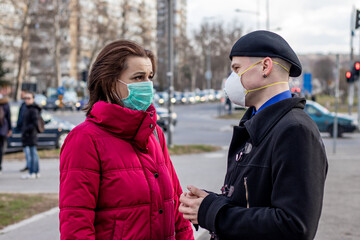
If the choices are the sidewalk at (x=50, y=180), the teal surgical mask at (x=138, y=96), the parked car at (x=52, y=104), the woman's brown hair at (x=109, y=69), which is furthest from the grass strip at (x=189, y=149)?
the parked car at (x=52, y=104)

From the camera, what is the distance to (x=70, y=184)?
96.7 inches

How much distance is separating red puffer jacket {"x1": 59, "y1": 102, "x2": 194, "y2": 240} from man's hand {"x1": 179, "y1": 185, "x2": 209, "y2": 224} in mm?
368

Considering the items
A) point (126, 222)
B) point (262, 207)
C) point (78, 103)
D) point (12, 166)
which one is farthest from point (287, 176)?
point (78, 103)

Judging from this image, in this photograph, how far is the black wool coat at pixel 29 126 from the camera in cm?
1109

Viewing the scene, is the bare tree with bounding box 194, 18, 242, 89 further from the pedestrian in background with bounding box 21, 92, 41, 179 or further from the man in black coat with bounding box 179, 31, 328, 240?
the man in black coat with bounding box 179, 31, 328, 240

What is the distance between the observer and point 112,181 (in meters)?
2.54

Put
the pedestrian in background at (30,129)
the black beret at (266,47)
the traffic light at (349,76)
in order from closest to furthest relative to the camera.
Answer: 1. the black beret at (266,47)
2. the pedestrian in background at (30,129)
3. the traffic light at (349,76)

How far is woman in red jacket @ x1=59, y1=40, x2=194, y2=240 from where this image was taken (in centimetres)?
246

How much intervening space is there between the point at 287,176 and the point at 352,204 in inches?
258

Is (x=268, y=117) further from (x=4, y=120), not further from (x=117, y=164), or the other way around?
(x=4, y=120)

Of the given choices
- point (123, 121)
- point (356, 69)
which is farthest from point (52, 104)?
point (123, 121)

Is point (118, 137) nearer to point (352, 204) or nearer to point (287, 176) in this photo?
point (287, 176)

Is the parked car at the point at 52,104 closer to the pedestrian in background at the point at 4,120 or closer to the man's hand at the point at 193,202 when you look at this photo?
the pedestrian in background at the point at 4,120

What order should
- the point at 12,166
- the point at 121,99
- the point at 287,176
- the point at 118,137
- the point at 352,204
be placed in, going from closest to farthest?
the point at 287,176 < the point at 118,137 < the point at 121,99 < the point at 352,204 < the point at 12,166
